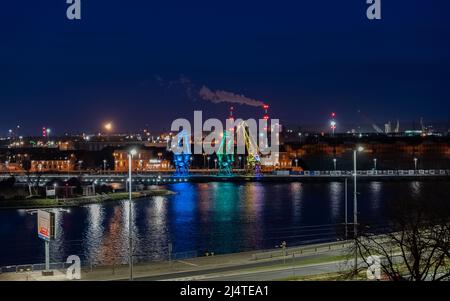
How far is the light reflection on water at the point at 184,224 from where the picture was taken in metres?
8.01

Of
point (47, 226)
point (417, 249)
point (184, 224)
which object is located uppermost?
point (417, 249)

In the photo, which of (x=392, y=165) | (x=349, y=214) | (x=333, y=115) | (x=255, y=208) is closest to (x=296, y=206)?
(x=255, y=208)

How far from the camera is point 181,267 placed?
4.93 metres

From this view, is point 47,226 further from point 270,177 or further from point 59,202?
point 270,177

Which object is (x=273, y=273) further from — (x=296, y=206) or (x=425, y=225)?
(x=296, y=206)

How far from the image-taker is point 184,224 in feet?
34.5

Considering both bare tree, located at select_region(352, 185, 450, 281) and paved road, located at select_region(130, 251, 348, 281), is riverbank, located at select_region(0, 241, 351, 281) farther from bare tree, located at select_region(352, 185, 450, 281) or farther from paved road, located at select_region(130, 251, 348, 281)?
bare tree, located at select_region(352, 185, 450, 281)

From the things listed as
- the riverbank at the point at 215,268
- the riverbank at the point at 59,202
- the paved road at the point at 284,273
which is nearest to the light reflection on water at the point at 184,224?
the riverbank at the point at 59,202

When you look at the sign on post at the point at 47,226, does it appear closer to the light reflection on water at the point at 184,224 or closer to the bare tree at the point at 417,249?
the light reflection on water at the point at 184,224

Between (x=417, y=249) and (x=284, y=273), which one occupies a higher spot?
(x=417, y=249)

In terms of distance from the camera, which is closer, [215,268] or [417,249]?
[417,249]

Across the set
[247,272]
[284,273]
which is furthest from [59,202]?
[284,273]

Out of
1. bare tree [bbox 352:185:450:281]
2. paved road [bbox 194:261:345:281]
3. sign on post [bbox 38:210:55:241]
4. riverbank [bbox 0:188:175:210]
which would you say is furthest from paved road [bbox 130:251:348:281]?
riverbank [bbox 0:188:175:210]
